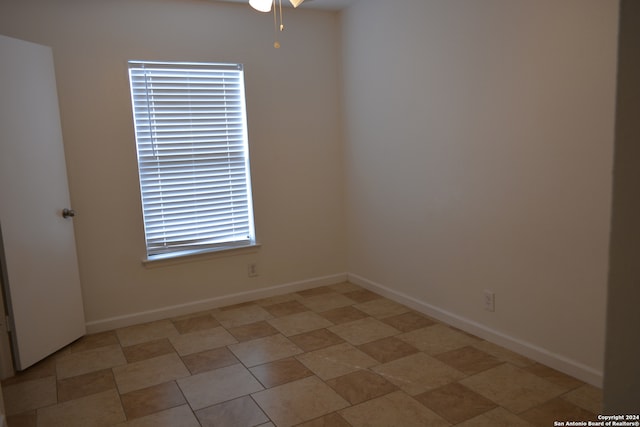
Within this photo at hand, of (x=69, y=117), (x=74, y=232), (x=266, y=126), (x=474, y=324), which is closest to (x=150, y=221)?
(x=74, y=232)

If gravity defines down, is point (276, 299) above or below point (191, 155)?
below

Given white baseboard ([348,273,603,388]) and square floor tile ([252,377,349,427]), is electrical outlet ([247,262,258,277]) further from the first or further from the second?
square floor tile ([252,377,349,427])

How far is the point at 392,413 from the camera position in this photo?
229 cm

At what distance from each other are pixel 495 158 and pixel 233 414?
2.12 meters

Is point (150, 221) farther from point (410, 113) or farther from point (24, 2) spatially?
point (410, 113)

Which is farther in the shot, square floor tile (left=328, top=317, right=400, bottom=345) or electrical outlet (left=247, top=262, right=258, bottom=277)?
electrical outlet (left=247, top=262, right=258, bottom=277)

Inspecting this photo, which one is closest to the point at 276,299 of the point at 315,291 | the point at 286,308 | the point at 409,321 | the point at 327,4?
the point at 286,308

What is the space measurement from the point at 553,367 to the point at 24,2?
13.5 ft

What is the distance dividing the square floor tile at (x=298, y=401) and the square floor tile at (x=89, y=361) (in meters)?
1.13

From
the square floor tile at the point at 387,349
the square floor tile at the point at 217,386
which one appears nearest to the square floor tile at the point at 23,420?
the square floor tile at the point at 217,386

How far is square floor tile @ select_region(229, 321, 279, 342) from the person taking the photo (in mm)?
3328

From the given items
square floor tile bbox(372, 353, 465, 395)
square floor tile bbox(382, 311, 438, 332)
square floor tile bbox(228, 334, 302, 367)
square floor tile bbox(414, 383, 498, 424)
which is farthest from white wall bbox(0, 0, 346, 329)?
square floor tile bbox(414, 383, 498, 424)

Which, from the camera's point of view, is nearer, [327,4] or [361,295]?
[327,4]

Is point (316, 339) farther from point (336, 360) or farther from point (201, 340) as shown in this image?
point (201, 340)
